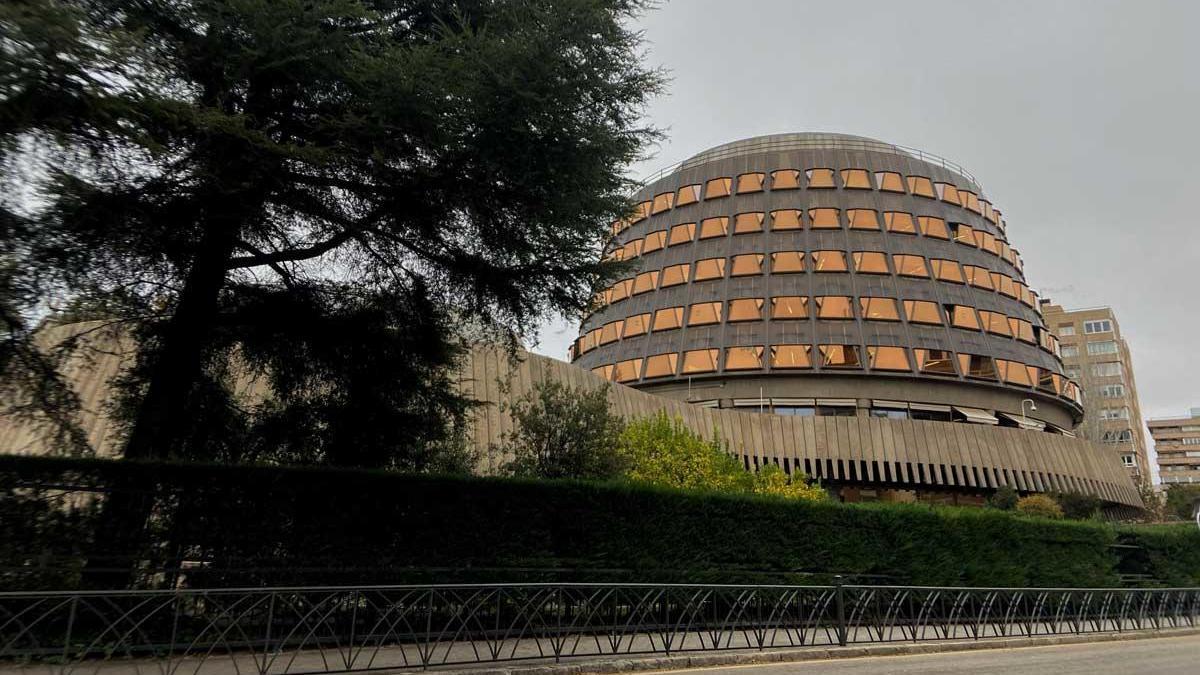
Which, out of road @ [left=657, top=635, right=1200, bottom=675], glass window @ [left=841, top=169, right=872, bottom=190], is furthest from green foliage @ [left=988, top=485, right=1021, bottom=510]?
glass window @ [left=841, top=169, right=872, bottom=190]

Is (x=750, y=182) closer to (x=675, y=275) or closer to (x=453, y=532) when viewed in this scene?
(x=675, y=275)

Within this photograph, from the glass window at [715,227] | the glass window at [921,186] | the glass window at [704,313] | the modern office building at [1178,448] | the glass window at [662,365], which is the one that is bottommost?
the modern office building at [1178,448]

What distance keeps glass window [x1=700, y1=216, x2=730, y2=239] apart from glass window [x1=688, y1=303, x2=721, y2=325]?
752 cm

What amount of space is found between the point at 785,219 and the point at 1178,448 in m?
145

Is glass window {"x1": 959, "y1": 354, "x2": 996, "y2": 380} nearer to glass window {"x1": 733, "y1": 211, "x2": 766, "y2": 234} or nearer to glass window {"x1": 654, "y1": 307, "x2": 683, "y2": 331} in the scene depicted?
glass window {"x1": 733, "y1": 211, "x2": 766, "y2": 234}

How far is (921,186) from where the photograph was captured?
59.6 m

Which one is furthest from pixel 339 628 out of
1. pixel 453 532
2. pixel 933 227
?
pixel 933 227

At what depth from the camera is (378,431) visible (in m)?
12.6

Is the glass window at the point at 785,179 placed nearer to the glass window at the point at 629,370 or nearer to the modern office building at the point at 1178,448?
the glass window at the point at 629,370

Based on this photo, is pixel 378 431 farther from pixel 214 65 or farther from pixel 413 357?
pixel 214 65

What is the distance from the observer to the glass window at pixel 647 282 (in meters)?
57.9

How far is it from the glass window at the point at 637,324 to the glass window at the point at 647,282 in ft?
8.43

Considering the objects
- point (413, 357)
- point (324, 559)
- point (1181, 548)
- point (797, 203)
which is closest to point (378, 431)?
point (413, 357)

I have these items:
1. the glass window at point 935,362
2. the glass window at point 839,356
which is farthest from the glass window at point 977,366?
the glass window at point 839,356
